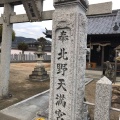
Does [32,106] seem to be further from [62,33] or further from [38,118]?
[62,33]

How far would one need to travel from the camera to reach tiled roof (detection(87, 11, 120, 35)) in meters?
15.0

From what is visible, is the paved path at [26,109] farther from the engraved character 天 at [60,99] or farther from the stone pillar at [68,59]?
the stone pillar at [68,59]

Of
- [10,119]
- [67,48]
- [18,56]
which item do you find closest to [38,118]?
[10,119]

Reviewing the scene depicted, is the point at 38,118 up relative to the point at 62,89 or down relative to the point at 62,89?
down

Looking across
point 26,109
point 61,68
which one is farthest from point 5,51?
point 61,68

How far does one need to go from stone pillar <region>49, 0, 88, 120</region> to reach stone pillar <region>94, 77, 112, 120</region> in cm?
41

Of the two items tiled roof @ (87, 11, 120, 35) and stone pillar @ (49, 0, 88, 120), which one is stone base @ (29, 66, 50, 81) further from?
stone pillar @ (49, 0, 88, 120)

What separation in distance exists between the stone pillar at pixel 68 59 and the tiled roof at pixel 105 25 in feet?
38.8

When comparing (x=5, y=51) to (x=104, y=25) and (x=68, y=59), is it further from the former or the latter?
(x=104, y=25)

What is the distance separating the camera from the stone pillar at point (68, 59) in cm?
338

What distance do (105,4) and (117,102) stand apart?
381 cm

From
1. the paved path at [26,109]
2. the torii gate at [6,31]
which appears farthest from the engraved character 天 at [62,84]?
the torii gate at [6,31]

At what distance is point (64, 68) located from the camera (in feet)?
11.5

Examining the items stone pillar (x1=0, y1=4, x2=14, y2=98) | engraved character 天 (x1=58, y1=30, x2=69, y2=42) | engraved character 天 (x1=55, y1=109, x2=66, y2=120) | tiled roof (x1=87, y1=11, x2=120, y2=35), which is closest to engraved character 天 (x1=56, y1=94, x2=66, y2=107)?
engraved character 天 (x1=55, y1=109, x2=66, y2=120)
